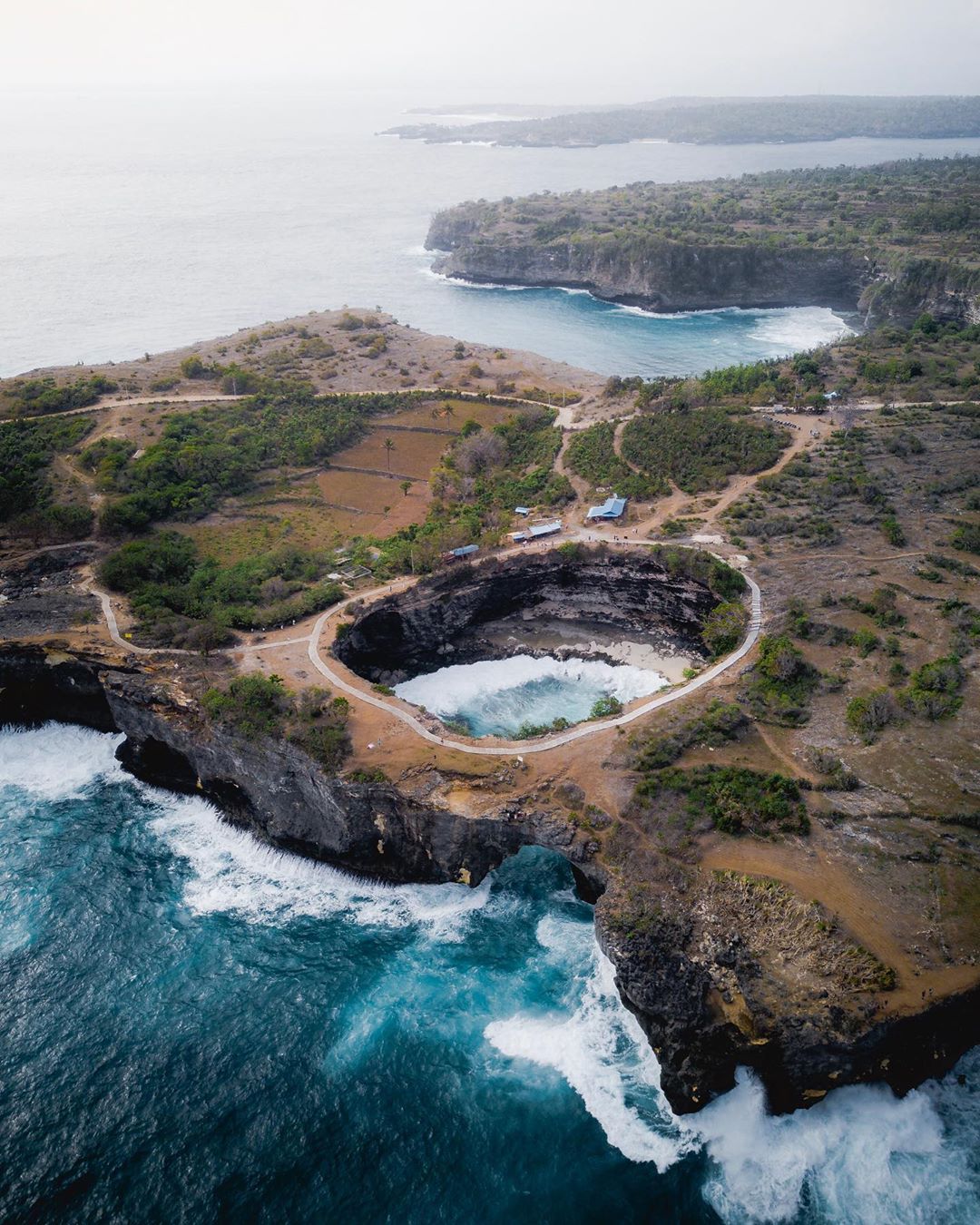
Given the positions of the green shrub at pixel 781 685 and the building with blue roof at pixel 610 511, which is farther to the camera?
the building with blue roof at pixel 610 511

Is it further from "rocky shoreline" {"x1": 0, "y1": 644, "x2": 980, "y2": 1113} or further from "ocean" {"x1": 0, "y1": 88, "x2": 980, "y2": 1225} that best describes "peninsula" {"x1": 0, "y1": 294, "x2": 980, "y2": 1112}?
"ocean" {"x1": 0, "y1": 88, "x2": 980, "y2": 1225}

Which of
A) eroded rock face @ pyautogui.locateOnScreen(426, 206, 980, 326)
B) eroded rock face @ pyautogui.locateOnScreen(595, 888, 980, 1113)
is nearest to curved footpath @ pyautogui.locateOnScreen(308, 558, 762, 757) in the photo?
eroded rock face @ pyautogui.locateOnScreen(595, 888, 980, 1113)

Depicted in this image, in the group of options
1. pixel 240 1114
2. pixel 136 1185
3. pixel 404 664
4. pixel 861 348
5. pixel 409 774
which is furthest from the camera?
pixel 861 348

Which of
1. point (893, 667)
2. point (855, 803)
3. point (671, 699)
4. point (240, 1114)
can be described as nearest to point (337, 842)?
point (240, 1114)

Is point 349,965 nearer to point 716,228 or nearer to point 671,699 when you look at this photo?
point 671,699

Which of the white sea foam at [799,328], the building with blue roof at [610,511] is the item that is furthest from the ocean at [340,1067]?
the white sea foam at [799,328]

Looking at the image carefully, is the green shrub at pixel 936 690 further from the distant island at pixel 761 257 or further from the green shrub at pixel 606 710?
the distant island at pixel 761 257
